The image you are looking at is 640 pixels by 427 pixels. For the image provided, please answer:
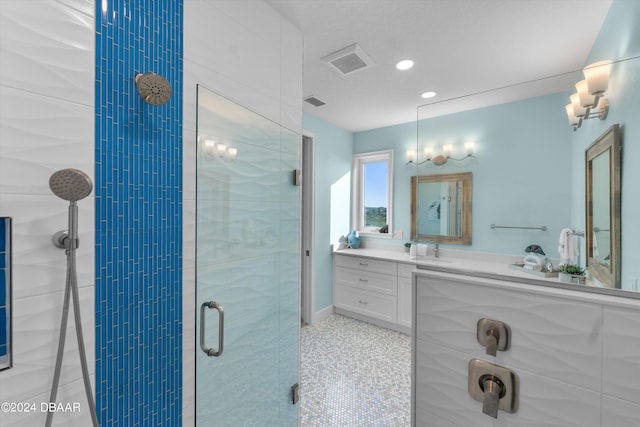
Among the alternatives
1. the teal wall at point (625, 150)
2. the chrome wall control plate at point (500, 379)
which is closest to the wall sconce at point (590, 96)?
the teal wall at point (625, 150)

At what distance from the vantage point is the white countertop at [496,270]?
909 millimetres

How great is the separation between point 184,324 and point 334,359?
189cm

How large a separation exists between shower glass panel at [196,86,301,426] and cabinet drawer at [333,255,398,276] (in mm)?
2016

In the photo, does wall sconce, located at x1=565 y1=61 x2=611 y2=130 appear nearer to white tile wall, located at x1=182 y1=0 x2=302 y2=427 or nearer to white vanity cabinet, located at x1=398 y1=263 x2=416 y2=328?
white tile wall, located at x1=182 y1=0 x2=302 y2=427

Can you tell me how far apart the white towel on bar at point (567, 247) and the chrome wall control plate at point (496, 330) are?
1.04 feet

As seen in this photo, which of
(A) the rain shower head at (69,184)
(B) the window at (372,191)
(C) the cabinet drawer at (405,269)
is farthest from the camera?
(B) the window at (372,191)

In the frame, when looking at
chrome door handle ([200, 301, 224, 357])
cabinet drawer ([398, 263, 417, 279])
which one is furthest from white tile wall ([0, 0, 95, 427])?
cabinet drawer ([398, 263, 417, 279])

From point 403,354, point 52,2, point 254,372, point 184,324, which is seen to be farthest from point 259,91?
point 403,354

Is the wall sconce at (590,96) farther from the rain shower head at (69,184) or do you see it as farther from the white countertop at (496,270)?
the rain shower head at (69,184)

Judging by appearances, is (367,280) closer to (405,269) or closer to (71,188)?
(405,269)

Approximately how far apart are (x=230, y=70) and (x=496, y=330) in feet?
5.43

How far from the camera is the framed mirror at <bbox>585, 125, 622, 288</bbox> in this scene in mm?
879

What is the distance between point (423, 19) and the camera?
1699 mm

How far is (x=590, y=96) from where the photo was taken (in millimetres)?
938
